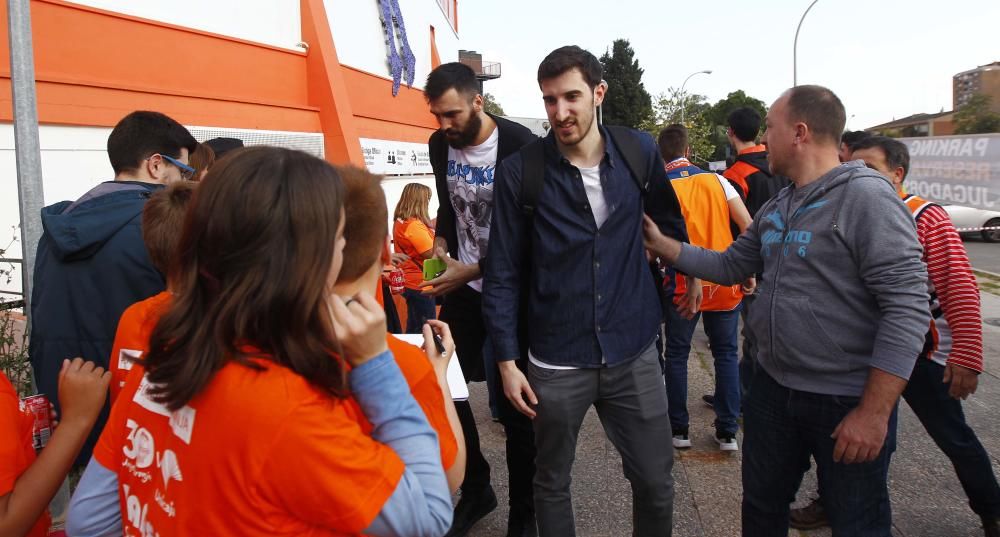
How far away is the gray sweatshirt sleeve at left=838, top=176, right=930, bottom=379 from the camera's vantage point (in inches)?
79.7

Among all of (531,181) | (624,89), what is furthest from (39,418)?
(624,89)

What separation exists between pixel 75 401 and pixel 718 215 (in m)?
3.66

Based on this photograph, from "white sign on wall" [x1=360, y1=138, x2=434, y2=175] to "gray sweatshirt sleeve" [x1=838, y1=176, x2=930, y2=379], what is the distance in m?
10.4

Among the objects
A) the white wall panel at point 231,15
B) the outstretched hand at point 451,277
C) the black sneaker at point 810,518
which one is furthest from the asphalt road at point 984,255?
the white wall panel at point 231,15

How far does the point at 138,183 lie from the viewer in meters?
2.62

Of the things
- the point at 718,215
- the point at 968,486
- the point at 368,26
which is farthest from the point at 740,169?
the point at 368,26

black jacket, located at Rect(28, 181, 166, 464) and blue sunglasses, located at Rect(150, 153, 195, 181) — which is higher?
blue sunglasses, located at Rect(150, 153, 195, 181)

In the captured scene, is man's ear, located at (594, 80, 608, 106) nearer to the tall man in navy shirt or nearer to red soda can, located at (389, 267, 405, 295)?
the tall man in navy shirt

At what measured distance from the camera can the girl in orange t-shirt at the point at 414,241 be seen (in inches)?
218

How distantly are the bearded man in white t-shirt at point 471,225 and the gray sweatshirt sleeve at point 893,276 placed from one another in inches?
61.6

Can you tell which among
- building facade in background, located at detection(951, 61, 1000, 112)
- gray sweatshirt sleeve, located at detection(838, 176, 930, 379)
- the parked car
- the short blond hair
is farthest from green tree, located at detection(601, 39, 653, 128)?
gray sweatshirt sleeve, located at detection(838, 176, 930, 379)

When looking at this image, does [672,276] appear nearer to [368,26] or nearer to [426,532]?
[426,532]

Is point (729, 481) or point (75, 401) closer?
point (75, 401)

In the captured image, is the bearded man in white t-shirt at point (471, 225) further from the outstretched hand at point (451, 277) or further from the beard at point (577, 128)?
the beard at point (577, 128)
